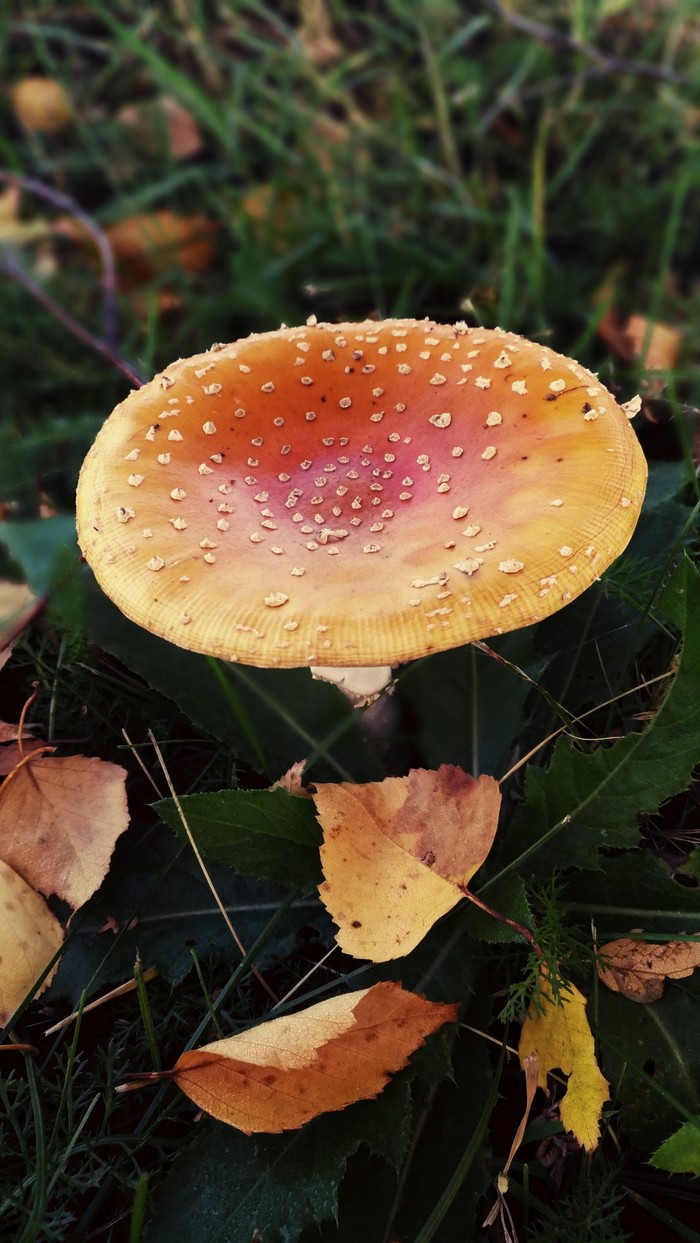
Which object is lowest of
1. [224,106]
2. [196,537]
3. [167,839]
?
[167,839]

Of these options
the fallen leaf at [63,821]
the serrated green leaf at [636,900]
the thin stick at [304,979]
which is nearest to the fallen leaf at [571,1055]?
the serrated green leaf at [636,900]

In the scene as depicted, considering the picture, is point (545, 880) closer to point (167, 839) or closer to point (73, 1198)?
point (167, 839)

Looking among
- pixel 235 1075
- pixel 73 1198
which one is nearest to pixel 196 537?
pixel 235 1075

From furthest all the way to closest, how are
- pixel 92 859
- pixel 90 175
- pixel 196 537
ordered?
pixel 90 175, pixel 92 859, pixel 196 537

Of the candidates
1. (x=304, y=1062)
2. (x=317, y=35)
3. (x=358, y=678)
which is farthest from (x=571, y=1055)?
(x=317, y=35)

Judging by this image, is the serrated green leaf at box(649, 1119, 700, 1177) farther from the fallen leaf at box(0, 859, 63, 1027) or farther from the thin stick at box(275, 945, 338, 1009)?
the fallen leaf at box(0, 859, 63, 1027)

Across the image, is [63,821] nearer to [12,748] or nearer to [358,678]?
[12,748]
